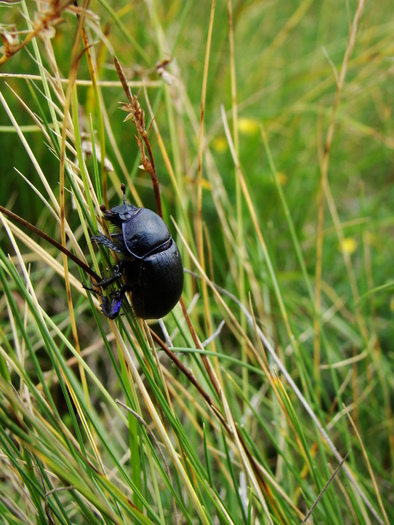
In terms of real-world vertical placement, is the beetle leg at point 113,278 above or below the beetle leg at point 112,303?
above

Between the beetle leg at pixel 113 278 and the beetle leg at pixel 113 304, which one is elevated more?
the beetle leg at pixel 113 278

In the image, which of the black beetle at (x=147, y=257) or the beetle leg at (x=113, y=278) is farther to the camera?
the black beetle at (x=147, y=257)

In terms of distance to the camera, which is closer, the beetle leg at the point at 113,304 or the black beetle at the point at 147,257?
the beetle leg at the point at 113,304

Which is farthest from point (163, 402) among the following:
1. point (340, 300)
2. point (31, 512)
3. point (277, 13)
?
point (277, 13)

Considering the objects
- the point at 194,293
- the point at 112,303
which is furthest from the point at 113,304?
the point at 194,293

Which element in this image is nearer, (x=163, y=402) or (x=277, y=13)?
(x=163, y=402)

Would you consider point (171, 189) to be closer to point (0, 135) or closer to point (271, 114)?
point (0, 135)

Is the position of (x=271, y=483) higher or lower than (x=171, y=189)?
lower
